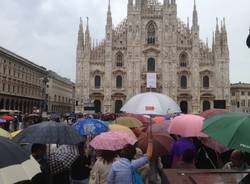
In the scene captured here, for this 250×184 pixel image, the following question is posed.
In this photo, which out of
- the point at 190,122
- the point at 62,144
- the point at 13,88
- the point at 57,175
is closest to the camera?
the point at 57,175

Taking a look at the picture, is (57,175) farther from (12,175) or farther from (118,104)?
(118,104)

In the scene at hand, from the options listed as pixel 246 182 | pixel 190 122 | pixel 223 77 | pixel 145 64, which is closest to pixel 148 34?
pixel 145 64

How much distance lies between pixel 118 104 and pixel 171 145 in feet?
156

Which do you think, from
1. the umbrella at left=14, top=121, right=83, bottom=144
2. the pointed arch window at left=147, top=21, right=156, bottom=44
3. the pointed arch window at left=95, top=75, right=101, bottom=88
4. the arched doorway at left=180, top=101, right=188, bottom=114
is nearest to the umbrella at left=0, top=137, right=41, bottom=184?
the umbrella at left=14, top=121, right=83, bottom=144

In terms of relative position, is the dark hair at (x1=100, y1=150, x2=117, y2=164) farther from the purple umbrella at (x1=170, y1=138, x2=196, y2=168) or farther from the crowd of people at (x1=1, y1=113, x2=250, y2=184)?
the purple umbrella at (x1=170, y1=138, x2=196, y2=168)

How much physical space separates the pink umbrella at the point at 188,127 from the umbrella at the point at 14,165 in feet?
13.8

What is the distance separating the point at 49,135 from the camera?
620 centimetres

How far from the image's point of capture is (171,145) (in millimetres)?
6535

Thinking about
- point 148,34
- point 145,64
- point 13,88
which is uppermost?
point 148,34

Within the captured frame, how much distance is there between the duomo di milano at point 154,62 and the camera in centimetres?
5259

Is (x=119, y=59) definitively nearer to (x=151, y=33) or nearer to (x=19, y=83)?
(x=151, y=33)

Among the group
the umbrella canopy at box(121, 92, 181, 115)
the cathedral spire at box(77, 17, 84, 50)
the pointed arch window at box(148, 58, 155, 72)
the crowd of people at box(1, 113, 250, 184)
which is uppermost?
the cathedral spire at box(77, 17, 84, 50)

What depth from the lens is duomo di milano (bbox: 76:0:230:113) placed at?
5259cm

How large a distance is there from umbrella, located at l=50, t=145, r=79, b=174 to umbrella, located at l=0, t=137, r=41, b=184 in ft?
6.86
